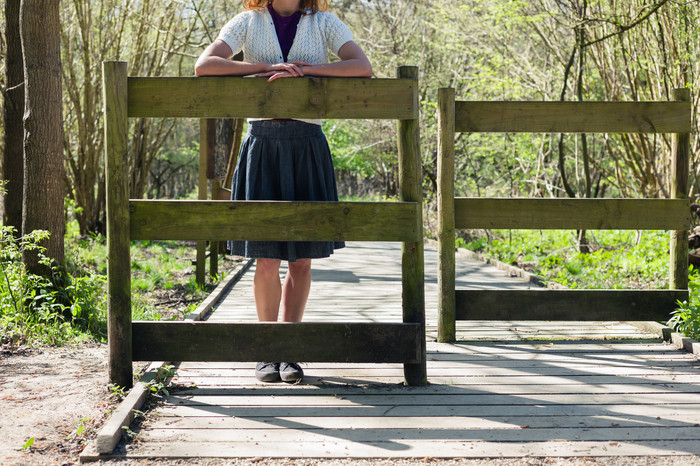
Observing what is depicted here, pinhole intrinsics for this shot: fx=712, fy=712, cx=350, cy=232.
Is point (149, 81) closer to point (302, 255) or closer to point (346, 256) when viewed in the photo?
point (302, 255)

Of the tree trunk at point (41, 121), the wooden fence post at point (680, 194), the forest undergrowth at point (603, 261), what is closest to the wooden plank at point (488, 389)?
the forest undergrowth at point (603, 261)

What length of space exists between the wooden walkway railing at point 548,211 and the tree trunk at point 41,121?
9.02 feet

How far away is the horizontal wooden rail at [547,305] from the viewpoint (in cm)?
440

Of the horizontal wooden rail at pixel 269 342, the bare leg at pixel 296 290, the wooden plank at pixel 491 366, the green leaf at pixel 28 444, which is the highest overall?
the bare leg at pixel 296 290

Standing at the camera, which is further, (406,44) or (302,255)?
(406,44)

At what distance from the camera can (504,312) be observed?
14.4ft

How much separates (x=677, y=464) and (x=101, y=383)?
257cm

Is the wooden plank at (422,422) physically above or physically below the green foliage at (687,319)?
below

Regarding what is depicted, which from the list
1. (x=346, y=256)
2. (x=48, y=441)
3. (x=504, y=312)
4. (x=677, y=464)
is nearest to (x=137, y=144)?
(x=346, y=256)

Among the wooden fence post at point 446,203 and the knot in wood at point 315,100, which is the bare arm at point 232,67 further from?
the wooden fence post at point 446,203

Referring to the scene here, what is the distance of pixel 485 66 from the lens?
38.8ft

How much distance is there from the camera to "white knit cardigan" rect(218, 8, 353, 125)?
3.52 meters

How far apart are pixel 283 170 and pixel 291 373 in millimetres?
1012

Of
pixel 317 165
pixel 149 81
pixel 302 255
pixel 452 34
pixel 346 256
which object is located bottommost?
pixel 346 256
